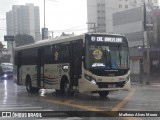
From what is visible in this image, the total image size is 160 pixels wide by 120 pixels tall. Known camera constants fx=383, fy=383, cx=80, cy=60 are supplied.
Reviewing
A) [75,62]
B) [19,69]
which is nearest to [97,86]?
[75,62]

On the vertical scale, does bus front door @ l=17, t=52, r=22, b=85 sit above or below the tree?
below

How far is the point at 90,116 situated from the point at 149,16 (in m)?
23.3

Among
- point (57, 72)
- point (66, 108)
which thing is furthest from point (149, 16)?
point (66, 108)

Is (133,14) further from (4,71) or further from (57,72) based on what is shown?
(57,72)

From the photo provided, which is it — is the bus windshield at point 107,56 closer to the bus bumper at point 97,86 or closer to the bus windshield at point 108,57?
the bus windshield at point 108,57

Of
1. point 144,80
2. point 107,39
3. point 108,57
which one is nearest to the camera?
point 108,57

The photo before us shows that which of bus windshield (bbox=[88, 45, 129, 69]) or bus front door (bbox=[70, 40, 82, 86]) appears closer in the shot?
bus windshield (bbox=[88, 45, 129, 69])

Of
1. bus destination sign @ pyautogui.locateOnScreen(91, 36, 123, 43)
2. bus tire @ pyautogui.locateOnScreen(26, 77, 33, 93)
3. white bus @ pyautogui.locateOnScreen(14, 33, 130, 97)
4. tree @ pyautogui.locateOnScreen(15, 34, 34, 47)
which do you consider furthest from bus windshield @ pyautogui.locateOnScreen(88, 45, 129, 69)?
tree @ pyautogui.locateOnScreen(15, 34, 34, 47)

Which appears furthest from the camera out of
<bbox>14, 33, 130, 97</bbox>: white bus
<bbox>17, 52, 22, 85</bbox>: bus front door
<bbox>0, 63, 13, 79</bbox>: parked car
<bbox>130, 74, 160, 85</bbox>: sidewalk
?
<bbox>0, 63, 13, 79</bbox>: parked car

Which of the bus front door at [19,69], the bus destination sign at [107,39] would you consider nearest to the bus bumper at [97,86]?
the bus destination sign at [107,39]

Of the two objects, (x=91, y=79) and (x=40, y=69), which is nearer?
(x=91, y=79)

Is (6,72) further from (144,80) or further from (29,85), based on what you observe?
(29,85)

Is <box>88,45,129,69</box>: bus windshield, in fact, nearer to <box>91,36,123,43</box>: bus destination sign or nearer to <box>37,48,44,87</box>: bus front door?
<box>91,36,123,43</box>: bus destination sign

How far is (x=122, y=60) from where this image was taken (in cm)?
1897
